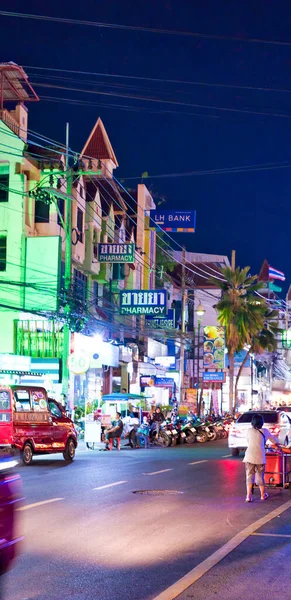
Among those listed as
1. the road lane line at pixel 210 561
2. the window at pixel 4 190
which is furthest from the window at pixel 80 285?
the road lane line at pixel 210 561

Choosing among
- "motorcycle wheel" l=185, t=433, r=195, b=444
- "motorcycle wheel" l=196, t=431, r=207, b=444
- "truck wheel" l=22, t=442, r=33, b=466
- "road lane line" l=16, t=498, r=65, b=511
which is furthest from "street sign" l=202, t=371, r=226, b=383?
"road lane line" l=16, t=498, r=65, b=511

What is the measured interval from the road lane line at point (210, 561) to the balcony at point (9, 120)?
1202 inches

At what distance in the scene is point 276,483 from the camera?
16547 millimetres

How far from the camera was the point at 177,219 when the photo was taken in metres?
44.6

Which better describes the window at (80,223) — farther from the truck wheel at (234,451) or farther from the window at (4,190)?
the truck wheel at (234,451)

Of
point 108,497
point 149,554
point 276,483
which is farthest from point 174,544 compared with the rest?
point 276,483

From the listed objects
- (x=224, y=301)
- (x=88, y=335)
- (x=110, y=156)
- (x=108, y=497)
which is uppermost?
(x=110, y=156)

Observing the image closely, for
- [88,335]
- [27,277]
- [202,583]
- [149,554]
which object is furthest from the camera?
[88,335]

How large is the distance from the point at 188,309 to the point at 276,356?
21.5 m

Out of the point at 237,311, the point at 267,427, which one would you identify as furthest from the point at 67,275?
the point at 237,311

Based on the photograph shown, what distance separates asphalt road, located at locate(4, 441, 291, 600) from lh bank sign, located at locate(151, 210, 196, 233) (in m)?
25.5

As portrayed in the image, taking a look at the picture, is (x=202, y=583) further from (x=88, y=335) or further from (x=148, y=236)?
(x=148, y=236)

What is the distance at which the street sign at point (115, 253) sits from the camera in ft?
130

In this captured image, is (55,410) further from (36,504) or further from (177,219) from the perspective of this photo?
(177,219)
